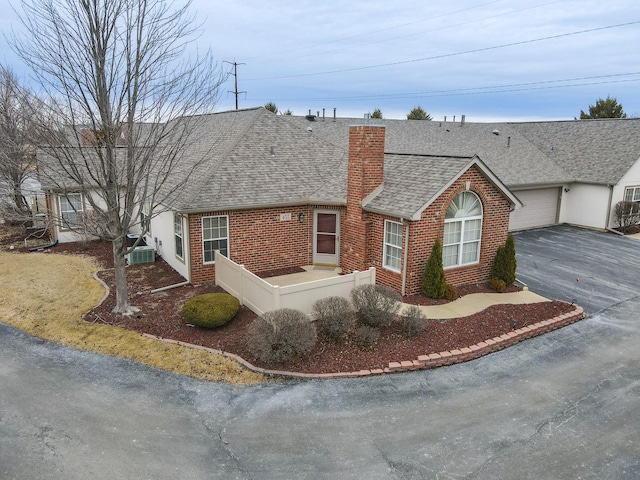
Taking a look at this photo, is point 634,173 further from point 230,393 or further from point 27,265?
point 27,265

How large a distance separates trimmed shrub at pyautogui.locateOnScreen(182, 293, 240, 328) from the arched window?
22.0ft

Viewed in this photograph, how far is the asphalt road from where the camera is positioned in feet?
22.8

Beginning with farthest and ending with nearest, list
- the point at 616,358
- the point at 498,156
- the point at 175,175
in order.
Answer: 1. the point at 498,156
2. the point at 175,175
3. the point at 616,358

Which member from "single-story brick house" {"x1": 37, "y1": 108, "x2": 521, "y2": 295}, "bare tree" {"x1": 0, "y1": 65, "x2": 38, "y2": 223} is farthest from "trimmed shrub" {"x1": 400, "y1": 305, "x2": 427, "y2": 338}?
"bare tree" {"x1": 0, "y1": 65, "x2": 38, "y2": 223}

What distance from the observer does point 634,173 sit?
2439cm

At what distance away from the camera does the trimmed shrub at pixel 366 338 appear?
35.3ft

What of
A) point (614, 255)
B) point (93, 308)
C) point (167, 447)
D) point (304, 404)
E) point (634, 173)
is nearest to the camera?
point (167, 447)

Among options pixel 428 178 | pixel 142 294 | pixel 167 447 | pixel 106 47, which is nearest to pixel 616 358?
pixel 428 178

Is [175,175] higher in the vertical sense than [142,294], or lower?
higher

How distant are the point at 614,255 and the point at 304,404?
1671cm

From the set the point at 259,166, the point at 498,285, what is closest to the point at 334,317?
the point at 498,285

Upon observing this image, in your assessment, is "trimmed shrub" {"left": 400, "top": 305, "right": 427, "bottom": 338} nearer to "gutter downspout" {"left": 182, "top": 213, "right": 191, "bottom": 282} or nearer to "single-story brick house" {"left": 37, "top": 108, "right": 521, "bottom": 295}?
"single-story brick house" {"left": 37, "top": 108, "right": 521, "bottom": 295}

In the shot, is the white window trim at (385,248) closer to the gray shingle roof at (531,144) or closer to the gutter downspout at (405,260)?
the gutter downspout at (405,260)

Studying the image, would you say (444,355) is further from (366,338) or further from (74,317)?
(74,317)
